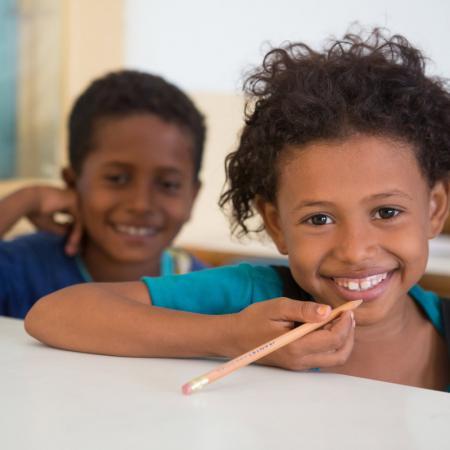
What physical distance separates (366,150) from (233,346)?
30 cm

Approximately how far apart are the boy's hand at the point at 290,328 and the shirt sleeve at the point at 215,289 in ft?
0.61

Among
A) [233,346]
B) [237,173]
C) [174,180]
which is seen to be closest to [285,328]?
[233,346]

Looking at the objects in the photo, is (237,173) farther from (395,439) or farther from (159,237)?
(395,439)

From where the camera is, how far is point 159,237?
161 centimetres

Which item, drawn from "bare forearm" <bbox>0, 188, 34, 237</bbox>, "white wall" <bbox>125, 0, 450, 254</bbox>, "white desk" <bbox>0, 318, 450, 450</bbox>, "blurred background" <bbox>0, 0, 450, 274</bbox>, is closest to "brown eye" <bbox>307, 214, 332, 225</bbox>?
"white desk" <bbox>0, 318, 450, 450</bbox>

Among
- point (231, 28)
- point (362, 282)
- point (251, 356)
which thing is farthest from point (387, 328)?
point (231, 28)

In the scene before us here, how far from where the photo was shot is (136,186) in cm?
155

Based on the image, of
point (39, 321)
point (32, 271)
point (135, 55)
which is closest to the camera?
point (39, 321)

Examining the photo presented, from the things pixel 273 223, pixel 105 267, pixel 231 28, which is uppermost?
pixel 231 28

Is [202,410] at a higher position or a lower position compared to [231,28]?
lower

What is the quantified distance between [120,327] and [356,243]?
29 centimetres

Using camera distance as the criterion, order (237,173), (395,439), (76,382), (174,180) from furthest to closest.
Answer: (174,180), (237,173), (76,382), (395,439)

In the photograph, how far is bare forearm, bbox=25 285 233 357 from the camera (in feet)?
2.65

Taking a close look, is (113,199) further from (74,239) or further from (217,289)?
(217,289)
